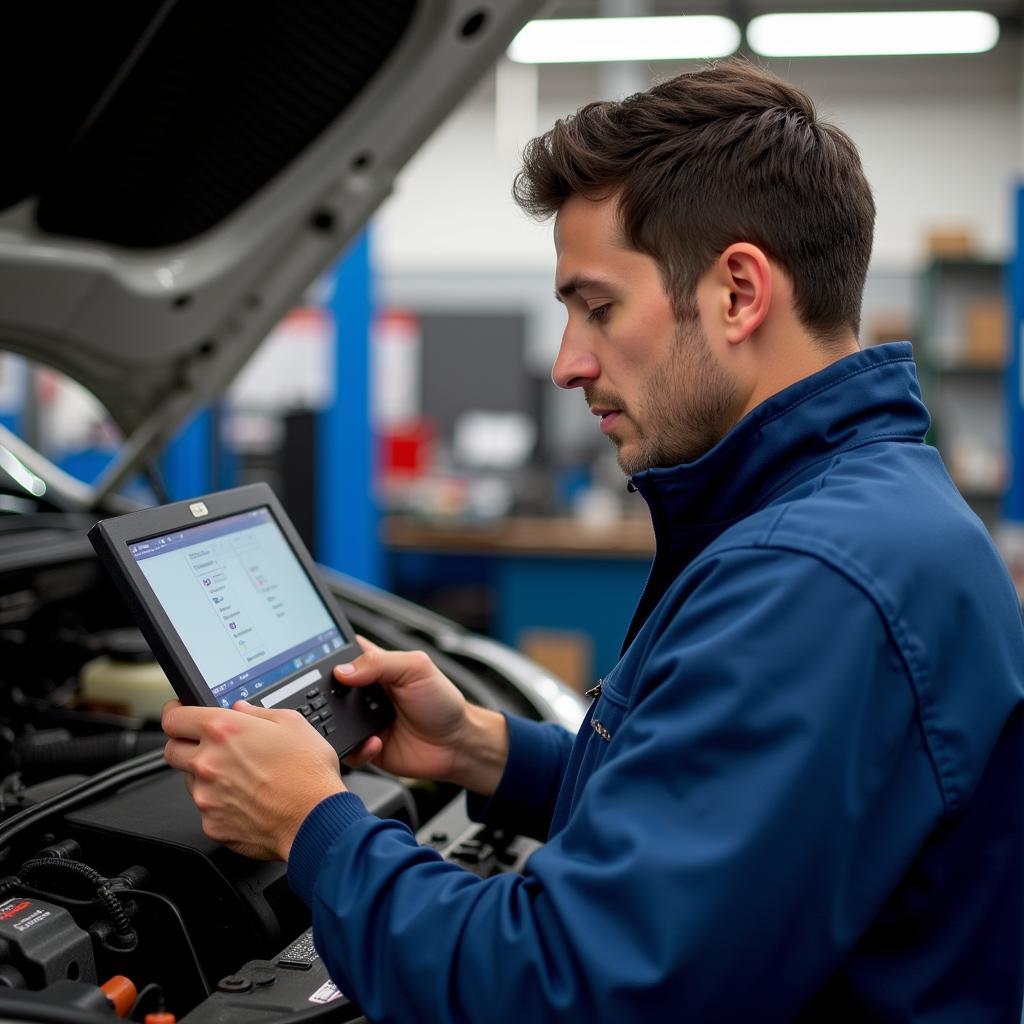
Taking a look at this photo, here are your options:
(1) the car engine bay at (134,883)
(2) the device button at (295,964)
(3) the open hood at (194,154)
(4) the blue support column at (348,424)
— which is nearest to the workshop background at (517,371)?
(4) the blue support column at (348,424)

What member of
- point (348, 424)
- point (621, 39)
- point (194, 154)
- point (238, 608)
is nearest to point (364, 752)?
point (238, 608)

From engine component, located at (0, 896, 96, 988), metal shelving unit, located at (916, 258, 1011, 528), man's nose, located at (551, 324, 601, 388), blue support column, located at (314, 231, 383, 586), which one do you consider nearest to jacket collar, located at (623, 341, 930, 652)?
man's nose, located at (551, 324, 601, 388)

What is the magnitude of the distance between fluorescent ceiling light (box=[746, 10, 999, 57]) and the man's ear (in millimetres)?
5310

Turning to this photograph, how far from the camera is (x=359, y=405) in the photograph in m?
4.18

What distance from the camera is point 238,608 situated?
1.13 meters

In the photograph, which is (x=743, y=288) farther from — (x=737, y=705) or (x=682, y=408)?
(x=737, y=705)

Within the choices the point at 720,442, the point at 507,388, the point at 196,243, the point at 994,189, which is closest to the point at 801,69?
the point at 994,189

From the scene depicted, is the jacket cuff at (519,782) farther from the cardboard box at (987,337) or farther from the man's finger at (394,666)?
the cardboard box at (987,337)

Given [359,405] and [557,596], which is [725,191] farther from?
[557,596]

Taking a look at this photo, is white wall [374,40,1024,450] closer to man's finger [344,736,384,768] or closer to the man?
man's finger [344,736,384,768]

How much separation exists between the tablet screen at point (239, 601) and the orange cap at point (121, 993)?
24 cm

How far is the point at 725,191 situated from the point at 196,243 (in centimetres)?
93

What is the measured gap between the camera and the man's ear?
946mm

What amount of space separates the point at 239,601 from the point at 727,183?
616 mm
